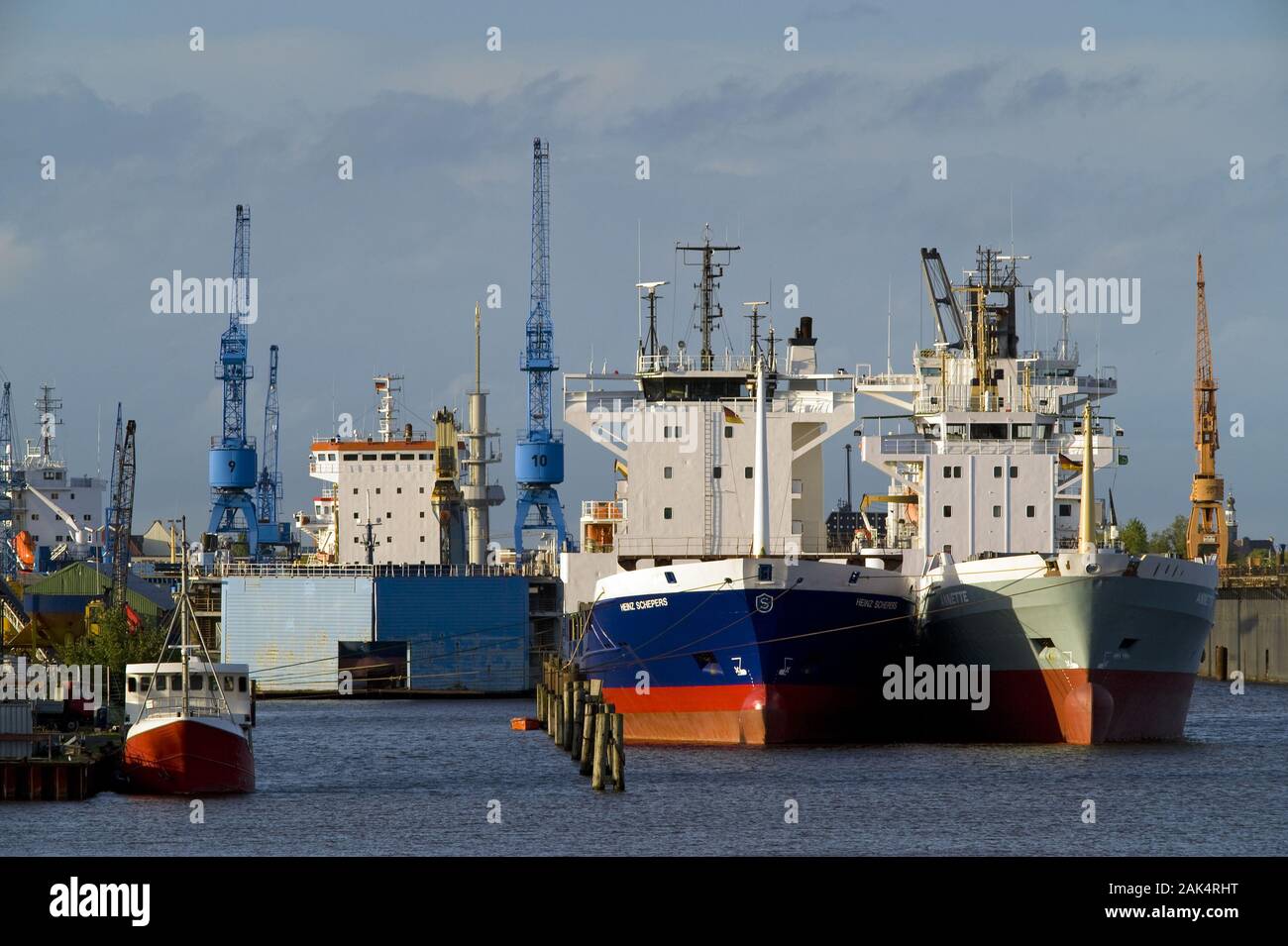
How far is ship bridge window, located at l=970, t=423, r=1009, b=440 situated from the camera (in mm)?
56125

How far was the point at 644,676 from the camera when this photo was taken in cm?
4875

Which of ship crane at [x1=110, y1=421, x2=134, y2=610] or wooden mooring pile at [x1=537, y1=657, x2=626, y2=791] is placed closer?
wooden mooring pile at [x1=537, y1=657, x2=626, y2=791]

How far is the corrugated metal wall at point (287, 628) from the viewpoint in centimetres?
8175

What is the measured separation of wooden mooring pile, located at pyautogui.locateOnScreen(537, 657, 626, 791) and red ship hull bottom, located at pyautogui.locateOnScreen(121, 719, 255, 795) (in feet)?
24.9

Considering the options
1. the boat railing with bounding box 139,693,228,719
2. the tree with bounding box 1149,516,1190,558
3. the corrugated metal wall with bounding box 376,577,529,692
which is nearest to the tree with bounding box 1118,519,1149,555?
the tree with bounding box 1149,516,1190,558

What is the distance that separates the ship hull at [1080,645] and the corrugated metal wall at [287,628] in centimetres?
3869

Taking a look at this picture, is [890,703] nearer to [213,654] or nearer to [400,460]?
[213,654]

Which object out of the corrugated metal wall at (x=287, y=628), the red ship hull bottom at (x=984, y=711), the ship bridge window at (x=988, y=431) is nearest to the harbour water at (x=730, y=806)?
the red ship hull bottom at (x=984, y=711)

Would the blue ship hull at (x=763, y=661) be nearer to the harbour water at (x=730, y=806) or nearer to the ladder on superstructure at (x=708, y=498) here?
the harbour water at (x=730, y=806)

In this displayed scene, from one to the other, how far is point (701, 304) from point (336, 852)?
3409cm

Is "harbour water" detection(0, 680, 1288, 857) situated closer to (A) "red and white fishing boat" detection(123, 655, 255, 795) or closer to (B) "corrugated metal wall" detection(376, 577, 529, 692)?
(A) "red and white fishing boat" detection(123, 655, 255, 795)

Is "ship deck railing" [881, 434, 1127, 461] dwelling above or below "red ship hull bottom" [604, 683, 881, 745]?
above

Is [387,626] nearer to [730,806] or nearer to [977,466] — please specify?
[977,466]
